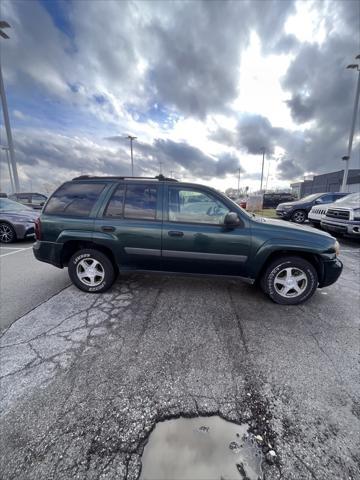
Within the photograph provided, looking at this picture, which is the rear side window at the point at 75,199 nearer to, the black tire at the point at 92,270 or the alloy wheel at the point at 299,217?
the black tire at the point at 92,270

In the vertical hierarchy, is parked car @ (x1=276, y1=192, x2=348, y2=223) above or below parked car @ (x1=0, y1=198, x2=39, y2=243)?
above

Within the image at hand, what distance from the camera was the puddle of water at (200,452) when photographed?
1.27 metres

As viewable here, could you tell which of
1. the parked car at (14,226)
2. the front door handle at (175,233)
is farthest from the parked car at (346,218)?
the parked car at (14,226)

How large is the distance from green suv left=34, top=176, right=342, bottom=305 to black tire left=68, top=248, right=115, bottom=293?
0.05 feet

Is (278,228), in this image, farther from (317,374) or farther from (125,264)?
(125,264)

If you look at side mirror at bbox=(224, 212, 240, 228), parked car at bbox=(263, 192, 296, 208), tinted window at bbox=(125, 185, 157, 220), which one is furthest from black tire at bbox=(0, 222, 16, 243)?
parked car at bbox=(263, 192, 296, 208)

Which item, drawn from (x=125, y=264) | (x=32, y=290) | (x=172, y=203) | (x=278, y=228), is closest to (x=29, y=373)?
(x=125, y=264)

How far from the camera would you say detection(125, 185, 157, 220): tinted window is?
3131 mm

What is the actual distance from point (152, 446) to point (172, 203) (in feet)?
8.47

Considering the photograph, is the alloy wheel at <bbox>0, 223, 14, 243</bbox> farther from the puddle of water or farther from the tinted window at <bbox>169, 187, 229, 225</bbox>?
the puddle of water

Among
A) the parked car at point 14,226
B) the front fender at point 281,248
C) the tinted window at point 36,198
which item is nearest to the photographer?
the front fender at point 281,248

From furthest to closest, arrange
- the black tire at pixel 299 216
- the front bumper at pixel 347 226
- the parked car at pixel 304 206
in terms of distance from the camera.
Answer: the black tire at pixel 299 216, the parked car at pixel 304 206, the front bumper at pixel 347 226

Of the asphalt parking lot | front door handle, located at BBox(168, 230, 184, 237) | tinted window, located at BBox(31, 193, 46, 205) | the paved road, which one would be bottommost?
the asphalt parking lot

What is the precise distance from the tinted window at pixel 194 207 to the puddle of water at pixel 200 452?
2235 millimetres
